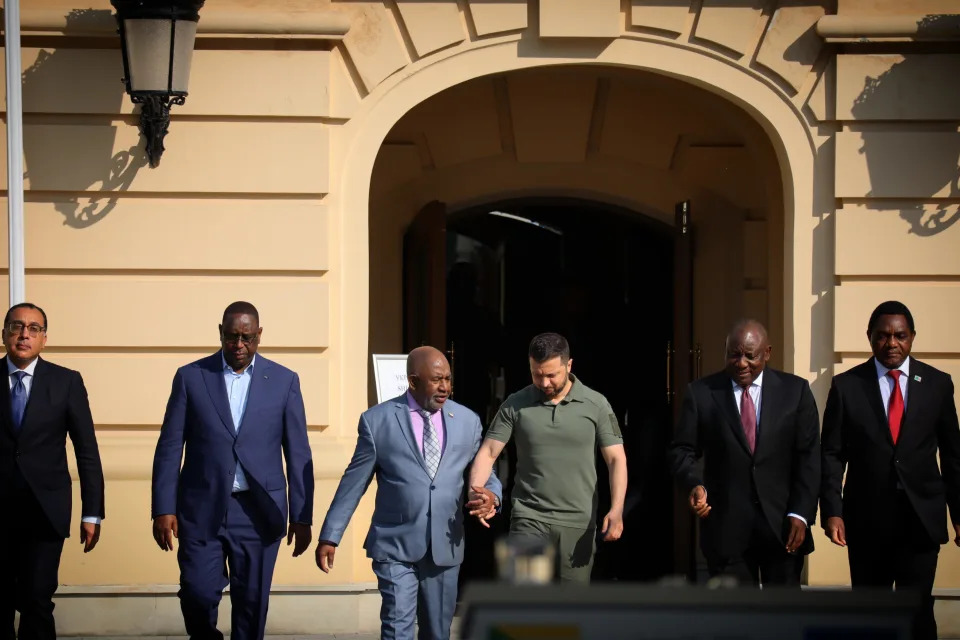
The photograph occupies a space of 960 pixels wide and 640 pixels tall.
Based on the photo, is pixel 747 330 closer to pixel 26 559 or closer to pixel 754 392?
pixel 754 392

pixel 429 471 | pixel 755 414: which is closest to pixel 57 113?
pixel 429 471

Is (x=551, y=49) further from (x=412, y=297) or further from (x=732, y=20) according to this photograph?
(x=412, y=297)

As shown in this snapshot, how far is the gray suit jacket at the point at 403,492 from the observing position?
6.18 metres

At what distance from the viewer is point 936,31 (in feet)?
27.6

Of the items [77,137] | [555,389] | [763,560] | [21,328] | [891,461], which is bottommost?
[763,560]

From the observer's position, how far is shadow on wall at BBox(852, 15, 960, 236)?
27.8ft

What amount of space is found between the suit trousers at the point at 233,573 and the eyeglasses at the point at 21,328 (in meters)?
1.25

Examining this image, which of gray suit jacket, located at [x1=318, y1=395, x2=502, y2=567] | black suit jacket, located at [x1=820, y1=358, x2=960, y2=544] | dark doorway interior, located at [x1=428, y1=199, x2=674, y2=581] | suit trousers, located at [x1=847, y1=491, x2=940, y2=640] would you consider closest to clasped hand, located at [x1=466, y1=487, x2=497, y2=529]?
gray suit jacket, located at [x1=318, y1=395, x2=502, y2=567]

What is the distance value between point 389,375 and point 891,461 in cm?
309

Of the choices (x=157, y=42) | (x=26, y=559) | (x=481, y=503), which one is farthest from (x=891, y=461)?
(x=157, y=42)

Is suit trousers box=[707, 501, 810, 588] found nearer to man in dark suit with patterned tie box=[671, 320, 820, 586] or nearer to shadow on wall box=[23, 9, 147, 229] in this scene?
man in dark suit with patterned tie box=[671, 320, 820, 586]

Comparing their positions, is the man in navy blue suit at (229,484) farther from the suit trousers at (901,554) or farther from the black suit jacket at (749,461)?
the suit trousers at (901,554)

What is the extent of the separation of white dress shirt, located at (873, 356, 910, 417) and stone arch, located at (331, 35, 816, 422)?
1.77 metres

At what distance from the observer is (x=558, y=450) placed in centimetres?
661
